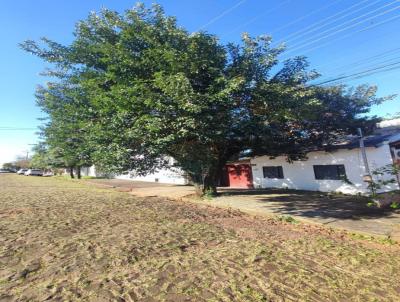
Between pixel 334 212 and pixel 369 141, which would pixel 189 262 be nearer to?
pixel 334 212

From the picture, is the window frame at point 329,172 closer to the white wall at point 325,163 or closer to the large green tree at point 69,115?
the white wall at point 325,163

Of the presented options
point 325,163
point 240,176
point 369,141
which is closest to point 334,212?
point 369,141

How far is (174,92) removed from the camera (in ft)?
30.8

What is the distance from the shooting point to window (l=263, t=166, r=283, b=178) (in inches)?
811

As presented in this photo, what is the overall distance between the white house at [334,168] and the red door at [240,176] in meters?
1.08

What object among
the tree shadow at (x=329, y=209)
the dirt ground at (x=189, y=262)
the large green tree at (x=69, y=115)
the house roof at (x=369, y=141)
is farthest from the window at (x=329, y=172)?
the large green tree at (x=69, y=115)

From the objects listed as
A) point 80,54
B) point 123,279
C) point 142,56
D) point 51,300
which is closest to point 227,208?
point 142,56

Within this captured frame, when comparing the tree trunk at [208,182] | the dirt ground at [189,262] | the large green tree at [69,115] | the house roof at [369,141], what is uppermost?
the large green tree at [69,115]

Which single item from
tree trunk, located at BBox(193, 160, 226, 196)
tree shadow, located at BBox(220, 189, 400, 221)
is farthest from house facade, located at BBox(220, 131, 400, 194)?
tree trunk, located at BBox(193, 160, 226, 196)

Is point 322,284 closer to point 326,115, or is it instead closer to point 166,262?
point 166,262

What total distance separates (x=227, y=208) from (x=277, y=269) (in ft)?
24.8

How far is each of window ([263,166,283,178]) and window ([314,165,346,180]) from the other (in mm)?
2961

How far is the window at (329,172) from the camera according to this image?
16.5 meters

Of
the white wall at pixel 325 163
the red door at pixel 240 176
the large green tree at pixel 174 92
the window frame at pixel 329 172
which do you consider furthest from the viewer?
the red door at pixel 240 176
